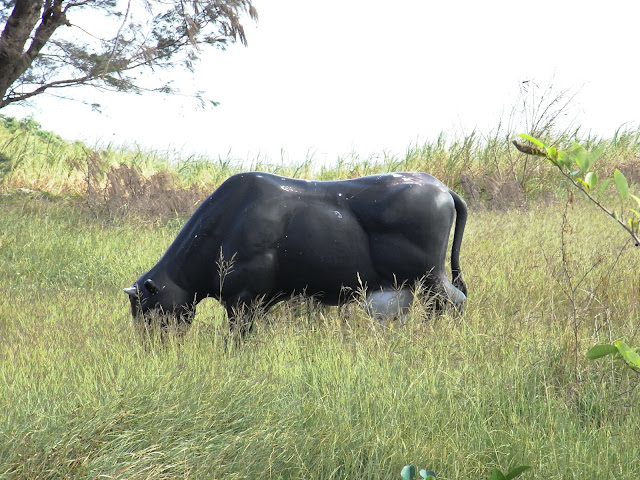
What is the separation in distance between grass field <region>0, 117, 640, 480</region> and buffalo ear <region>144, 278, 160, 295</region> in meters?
0.37

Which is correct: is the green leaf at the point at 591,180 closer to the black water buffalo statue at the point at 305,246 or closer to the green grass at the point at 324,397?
the green grass at the point at 324,397

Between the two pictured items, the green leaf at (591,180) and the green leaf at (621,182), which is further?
the green leaf at (591,180)

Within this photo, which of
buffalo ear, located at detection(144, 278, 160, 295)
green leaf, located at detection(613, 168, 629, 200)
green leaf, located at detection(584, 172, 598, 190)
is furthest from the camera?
buffalo ear, located at detection(144, 278, 160, 295)

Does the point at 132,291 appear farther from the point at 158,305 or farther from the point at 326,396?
the point at 326,396

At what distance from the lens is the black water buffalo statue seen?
5.07m

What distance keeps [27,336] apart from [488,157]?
11.3 metres

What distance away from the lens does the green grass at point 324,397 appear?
3.14 m

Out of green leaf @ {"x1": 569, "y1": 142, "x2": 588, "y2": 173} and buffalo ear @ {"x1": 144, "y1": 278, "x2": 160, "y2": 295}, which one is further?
buffalo ear @ {"x1": 144, "y1": 278, "x2": 160, "y2": 295}

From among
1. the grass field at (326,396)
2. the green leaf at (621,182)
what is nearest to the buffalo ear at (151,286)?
the grass field at (326,396)

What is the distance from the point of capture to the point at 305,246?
513 cm

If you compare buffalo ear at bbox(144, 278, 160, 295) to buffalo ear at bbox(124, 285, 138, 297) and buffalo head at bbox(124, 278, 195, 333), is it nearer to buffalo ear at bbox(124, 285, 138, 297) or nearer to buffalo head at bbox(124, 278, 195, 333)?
buffalo head at bbox(124, 278, 195, 333)

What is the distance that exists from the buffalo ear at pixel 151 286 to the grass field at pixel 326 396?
37cm

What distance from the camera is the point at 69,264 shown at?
29.2ft

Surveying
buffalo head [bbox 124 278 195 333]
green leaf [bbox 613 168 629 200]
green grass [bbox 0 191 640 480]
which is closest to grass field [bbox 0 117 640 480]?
green grass [bbox 0 191 640 480]
